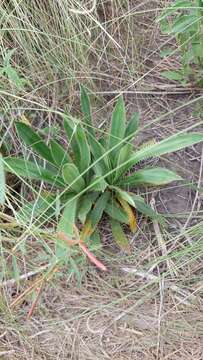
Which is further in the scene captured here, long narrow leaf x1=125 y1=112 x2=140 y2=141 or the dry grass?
long narrow leaf x1=125 y1=112 x2=140 y2=141

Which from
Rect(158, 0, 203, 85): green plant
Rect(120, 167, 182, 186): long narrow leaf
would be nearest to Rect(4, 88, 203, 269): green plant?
Rect(120, 167, 182, 186): long narrow leaf

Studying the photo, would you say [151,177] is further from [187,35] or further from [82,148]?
[187,35]

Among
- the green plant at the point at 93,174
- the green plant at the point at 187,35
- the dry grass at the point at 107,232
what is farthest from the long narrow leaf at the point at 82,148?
the green plant at the point at 187,35

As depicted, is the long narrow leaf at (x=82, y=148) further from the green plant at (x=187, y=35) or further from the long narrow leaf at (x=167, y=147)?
the green plant at (x=187, y=35)

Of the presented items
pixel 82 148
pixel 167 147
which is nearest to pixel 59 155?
pixel 82 148

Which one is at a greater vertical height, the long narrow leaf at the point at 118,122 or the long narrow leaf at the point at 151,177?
the long narrow leaf at the point at 118,122

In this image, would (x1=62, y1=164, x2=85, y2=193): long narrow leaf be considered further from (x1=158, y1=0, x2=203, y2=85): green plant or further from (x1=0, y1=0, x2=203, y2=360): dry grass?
(x1=158, y1=0, x2=203, y2=85): green plant

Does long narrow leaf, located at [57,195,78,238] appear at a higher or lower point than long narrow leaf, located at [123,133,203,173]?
lower

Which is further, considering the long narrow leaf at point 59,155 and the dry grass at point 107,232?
the long narrow leaf at point 59,155
